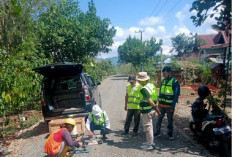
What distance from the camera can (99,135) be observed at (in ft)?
19.3

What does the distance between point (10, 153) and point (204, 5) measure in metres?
6.23

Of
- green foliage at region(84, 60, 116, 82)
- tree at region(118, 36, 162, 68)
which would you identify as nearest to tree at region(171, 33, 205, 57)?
tree at region(118, 36, 162, 68)

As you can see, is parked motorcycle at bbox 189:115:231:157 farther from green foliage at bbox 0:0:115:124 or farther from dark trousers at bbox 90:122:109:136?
green foliage at bbox 0:0:115:124

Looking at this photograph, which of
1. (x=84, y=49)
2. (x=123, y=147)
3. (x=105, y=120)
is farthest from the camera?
(x=84, y=49)

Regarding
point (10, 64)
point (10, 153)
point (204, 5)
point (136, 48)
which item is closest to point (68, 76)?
point (10, 64)

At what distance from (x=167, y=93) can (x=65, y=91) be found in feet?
12.3

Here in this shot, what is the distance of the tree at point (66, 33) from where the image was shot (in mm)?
12852

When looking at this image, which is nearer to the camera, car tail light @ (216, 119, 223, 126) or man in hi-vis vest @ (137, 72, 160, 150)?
car tail light @ (216, 119, 223, 126)

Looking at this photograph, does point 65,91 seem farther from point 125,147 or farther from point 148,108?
point 148,108

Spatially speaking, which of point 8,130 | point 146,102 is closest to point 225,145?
point 146,102

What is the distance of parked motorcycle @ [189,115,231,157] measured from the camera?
4164mm

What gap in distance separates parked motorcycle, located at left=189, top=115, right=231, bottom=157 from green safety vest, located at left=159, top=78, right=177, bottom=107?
3.06 ft

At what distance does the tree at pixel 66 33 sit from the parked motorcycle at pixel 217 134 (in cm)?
1012

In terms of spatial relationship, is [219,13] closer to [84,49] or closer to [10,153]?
[10,153]
